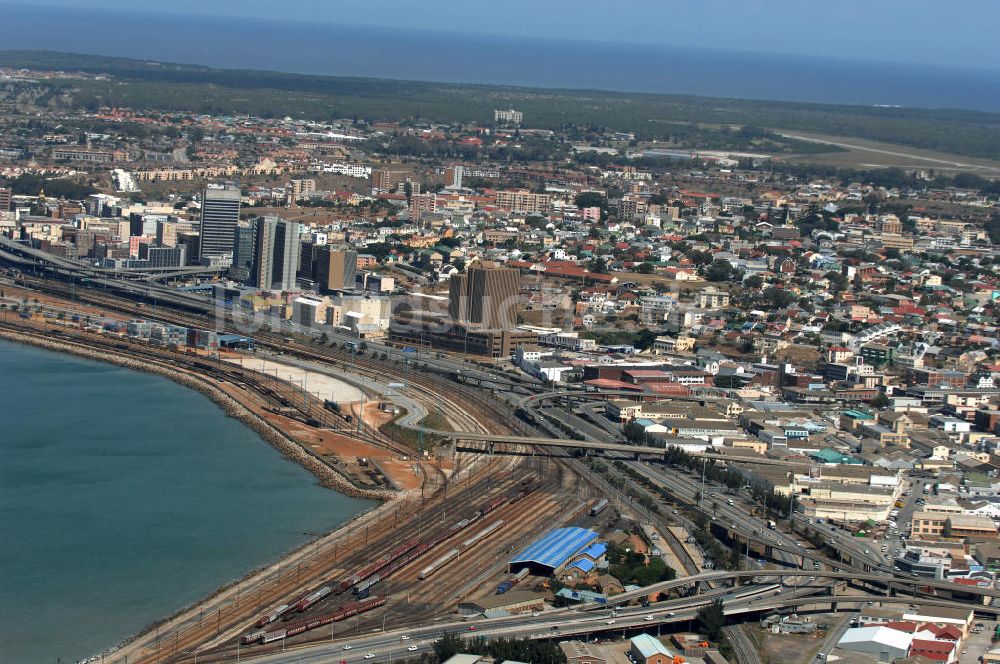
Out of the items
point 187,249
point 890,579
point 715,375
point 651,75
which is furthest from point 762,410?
point 651,75

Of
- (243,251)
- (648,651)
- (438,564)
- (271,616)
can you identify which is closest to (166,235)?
(243,251)

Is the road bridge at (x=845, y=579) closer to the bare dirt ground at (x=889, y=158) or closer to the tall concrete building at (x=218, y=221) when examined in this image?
the tall concrete building at (x=218, y=221)

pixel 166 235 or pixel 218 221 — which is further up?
pixel 218 221

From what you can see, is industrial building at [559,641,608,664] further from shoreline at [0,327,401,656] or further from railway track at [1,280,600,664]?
shoreline at [0,327,401,656]

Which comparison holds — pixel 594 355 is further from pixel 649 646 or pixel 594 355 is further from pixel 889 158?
pixel 889 158

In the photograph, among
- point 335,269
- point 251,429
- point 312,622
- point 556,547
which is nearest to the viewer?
point 312,622

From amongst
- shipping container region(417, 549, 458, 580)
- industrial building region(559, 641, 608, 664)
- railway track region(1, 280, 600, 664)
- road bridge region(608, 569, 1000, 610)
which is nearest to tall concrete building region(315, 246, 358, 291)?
railway track region(1, 280, 600, 664)
